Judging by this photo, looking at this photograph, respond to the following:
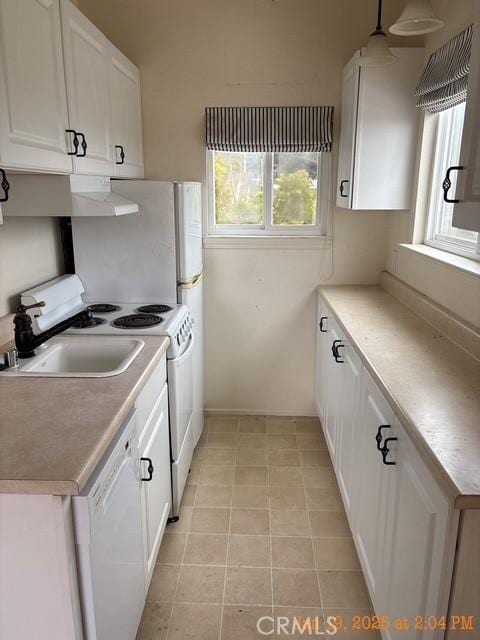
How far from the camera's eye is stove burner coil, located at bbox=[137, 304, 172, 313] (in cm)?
263

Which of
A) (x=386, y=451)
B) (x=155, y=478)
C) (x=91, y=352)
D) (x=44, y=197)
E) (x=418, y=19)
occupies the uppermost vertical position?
(x=418, y=19)

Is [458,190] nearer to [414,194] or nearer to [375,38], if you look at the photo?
[375,38]

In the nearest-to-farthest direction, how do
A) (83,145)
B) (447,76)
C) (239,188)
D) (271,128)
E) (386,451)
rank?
(386,451) < (83,145) < (447,76) < (271,128) < (239,188)

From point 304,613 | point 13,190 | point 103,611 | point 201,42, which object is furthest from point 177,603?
point 201,42

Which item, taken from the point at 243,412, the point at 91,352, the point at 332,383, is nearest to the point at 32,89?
the point at 91,352

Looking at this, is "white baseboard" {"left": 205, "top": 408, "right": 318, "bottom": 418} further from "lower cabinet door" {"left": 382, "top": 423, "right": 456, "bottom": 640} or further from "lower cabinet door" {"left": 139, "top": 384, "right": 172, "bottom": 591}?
"lower cabinet door" {"left": 382, "top": 423, "right": 456, "bottom": 640}

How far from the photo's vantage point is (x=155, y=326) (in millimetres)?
2332

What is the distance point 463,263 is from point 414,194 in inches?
29.9

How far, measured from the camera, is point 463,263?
2.22 m

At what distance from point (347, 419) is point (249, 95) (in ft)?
6.80

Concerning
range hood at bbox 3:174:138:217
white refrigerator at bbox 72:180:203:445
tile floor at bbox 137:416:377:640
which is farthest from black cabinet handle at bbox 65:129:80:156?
tile floor at bbox 137:416:377:640

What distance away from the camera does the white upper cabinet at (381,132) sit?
2660 millimetres

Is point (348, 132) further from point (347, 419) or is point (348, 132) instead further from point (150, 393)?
point (150, 393)

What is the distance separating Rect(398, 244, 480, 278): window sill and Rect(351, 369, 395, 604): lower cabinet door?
0.64 metres
